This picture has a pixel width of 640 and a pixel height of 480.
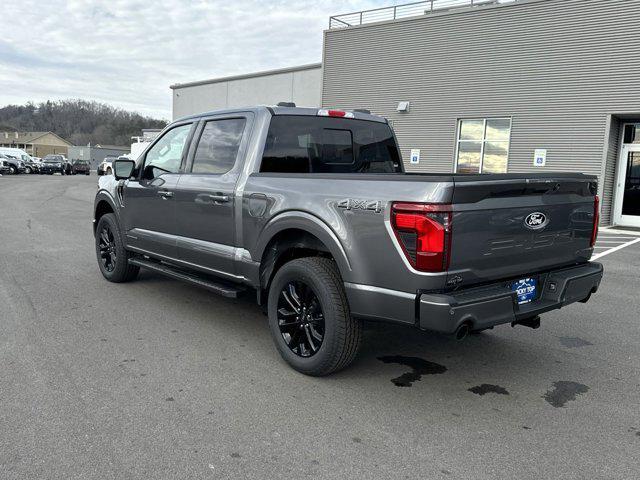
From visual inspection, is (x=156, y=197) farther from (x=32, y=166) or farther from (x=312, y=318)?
(x=32, y=166)

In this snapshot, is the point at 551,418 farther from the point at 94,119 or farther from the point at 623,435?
the point at 94,119

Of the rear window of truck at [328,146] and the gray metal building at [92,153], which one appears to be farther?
the gray metal building at [92,153]

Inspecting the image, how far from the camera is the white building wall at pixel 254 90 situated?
80.4 ft

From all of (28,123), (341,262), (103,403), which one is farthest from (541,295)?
(28,123)

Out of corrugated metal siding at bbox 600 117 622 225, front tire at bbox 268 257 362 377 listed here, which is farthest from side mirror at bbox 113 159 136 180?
corrugated metal siding at bbox 600 117 622 225

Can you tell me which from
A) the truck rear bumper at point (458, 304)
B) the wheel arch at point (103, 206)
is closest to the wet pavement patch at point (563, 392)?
the truck rear bumper at point (458, 304)

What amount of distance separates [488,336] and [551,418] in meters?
1.61

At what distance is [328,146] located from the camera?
4.96m

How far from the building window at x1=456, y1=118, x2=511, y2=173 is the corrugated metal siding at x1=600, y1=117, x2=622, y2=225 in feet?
9.13

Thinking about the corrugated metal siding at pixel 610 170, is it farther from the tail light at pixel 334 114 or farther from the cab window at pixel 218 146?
the cab window at pixel 218 146

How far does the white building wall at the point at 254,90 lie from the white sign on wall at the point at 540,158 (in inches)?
354

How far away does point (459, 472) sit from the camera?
278cm

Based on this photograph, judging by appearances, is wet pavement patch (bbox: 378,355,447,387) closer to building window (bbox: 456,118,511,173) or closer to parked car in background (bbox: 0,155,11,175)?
building window (bbox: 456,118,511,173)

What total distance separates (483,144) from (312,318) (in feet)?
49.2
